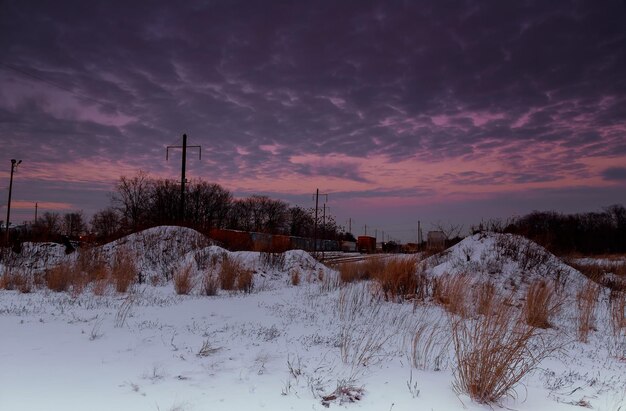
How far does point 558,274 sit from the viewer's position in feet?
42.0

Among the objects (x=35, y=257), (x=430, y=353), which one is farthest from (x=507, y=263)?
(x=35, y=257)

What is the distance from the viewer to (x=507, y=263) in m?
13.6

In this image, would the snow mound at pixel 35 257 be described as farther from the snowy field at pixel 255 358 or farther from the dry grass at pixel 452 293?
the dry grass at pixel 452 293

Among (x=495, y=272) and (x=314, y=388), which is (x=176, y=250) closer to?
(x=495, y=272)

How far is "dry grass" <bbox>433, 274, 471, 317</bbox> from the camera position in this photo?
28.2 feet

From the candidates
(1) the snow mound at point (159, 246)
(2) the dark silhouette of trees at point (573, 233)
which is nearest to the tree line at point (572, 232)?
(2) the dark silhouette of trees at point (573, 233)

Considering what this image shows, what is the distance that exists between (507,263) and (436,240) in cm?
397

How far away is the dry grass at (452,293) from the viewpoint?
8602 millimetres

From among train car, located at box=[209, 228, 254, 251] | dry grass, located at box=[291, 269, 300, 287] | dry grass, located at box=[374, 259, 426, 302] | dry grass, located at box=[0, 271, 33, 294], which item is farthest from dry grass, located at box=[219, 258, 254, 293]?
train car, located at box=[209, 228, 254, 251]

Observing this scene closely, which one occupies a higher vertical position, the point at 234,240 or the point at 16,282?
the point at 234,240

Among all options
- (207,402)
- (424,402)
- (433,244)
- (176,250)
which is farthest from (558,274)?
(176,250)

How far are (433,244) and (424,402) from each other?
13291mm

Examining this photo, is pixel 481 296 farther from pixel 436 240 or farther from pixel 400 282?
pixel 436 240

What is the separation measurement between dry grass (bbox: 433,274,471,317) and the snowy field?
0.36 meters
